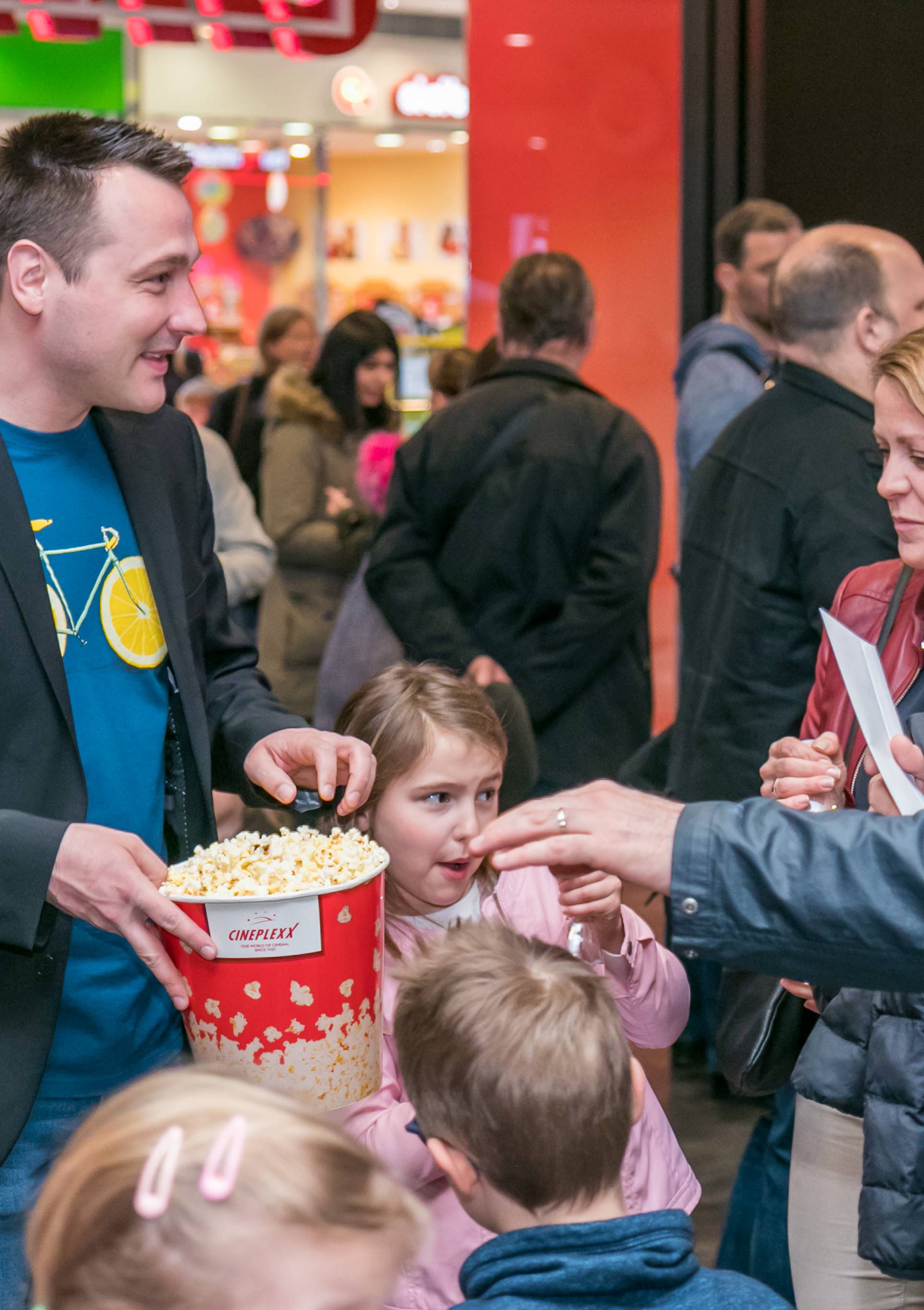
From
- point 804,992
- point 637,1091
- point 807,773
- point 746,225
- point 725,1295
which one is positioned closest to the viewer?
point 725,1295

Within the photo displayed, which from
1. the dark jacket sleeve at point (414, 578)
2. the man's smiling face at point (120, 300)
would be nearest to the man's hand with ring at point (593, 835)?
the man's smiling face at point (120, 300)

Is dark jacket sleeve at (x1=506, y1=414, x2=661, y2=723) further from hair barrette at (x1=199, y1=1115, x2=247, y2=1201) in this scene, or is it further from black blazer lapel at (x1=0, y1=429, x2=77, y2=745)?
hair barrette at (x1=199, y1=1115, x2=247, y2=1201)

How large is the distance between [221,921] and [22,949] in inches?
9.5

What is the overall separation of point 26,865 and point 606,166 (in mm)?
5155

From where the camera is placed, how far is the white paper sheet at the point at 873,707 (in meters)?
1.70

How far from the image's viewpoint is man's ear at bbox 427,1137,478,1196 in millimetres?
1430

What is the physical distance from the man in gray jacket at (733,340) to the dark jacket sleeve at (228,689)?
241 centimetres

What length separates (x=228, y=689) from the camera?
216 cm

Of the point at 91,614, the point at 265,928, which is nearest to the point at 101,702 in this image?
the point at 91,614

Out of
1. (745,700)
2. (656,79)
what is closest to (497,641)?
(745,700)

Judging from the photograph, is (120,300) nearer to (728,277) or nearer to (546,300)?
(546,300)

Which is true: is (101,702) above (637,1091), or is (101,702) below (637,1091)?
above

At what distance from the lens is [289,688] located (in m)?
5.31

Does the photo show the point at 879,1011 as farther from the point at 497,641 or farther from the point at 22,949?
the point at 497,641
